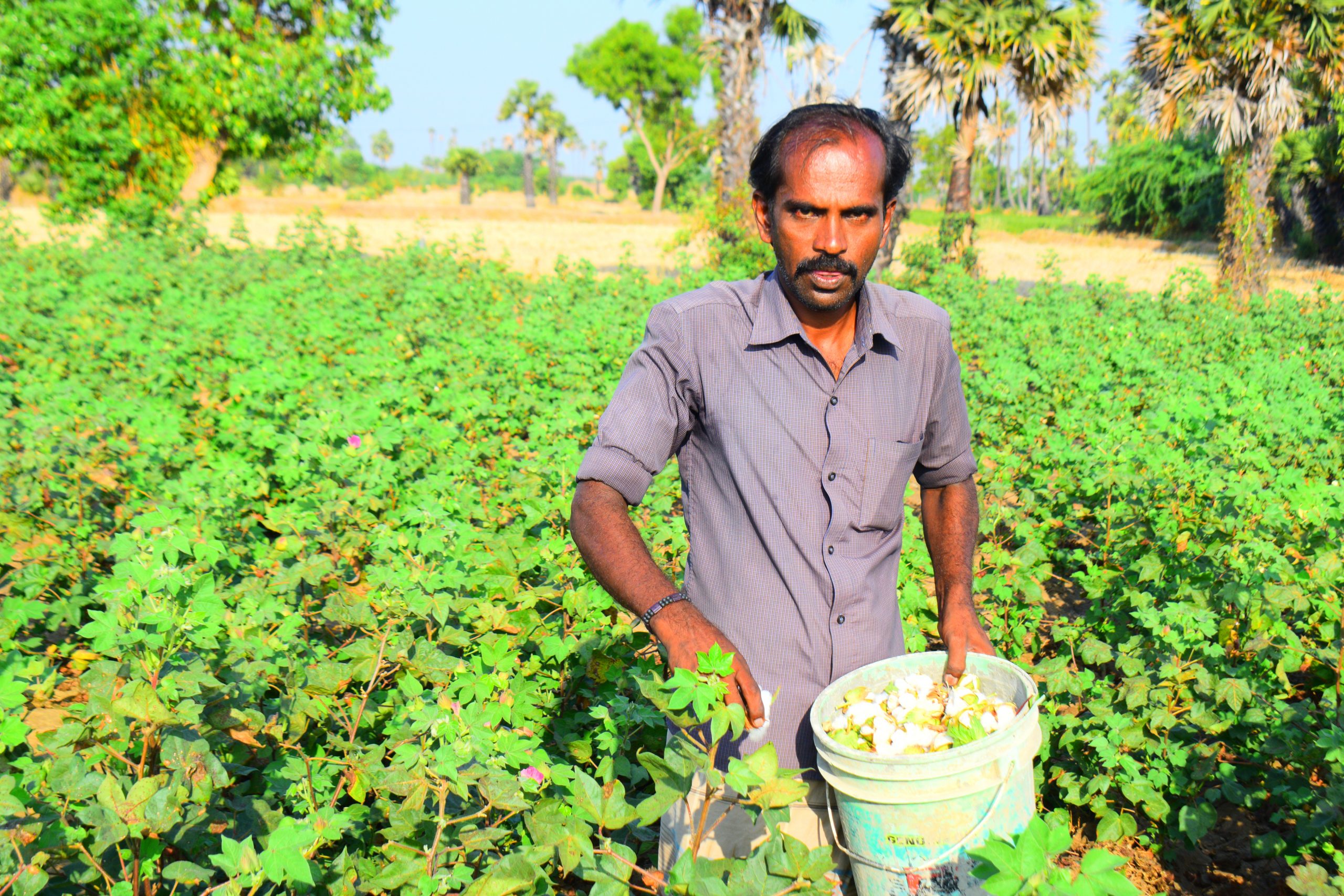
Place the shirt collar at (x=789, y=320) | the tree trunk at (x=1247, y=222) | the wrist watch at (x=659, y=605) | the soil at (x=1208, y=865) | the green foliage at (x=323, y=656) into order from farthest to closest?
the tree trunk at (x=1247, y=222)
the soil at (x=1208, y=865)
the shirt collar at (x=789, y=320)
the wrist watch at (x=659, y=605)
the green foliage at (x=323, y=656)

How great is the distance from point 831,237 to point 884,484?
20.4 inches

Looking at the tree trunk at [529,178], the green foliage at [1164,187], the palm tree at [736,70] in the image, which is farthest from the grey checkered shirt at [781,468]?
the tree trunk at [529,178]

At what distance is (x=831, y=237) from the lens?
6.14 feet

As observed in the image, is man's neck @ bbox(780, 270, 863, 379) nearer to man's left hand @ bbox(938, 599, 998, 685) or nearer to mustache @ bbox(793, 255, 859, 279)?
mustache @ bbox(793, 255, 859, 279)

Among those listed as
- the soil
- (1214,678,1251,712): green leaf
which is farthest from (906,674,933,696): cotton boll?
the soil

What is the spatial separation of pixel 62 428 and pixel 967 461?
3.84 m

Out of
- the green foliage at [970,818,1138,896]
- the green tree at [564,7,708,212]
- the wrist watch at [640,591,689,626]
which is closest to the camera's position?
the green foliage at [970,818,1138,896]

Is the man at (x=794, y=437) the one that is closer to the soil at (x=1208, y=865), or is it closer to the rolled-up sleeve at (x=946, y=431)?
the rolled-up sleeve at (x=946, y=431)

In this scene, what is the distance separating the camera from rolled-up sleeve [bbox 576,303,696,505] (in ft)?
6.02

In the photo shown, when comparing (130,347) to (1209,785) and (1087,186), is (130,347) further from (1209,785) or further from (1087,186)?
(1087,186)

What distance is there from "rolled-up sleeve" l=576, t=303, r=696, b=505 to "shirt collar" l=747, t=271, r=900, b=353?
16cm

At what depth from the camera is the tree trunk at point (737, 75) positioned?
15.3m

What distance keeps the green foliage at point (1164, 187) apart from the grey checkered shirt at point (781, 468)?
1355 inches

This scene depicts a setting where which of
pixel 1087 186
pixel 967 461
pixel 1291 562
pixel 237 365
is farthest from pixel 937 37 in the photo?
pixel 1087 186
